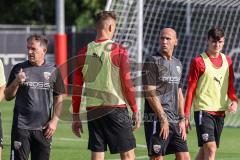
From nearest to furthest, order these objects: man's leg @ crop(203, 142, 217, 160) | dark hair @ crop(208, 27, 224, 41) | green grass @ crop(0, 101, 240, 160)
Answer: dark hair @ crop(208, 27, 224, 41) → man's leg @ crop(203, 142, 217, 160) → green grass @ crop(0, 101, 240, 160)

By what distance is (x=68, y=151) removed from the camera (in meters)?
13.5

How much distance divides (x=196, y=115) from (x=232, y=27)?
601 inches

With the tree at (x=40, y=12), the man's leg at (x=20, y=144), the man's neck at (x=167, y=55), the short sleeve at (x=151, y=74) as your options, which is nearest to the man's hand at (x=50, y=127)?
the man's leg at (x=20, y=144)

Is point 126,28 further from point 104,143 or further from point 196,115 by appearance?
point 104,143

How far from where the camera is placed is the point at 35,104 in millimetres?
8891

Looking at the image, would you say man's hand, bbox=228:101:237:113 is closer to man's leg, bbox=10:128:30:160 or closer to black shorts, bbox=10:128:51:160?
black shorts, bbox=10:128:51:160

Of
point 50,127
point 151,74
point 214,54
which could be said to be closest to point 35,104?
point 50,127

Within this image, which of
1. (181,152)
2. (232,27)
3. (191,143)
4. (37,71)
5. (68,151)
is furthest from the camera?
(232,27)

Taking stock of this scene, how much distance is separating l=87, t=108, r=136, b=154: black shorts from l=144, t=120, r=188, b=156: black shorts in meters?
0.64

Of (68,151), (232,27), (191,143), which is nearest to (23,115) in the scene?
(68,151)

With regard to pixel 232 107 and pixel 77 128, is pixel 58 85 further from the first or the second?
pixel 232 107

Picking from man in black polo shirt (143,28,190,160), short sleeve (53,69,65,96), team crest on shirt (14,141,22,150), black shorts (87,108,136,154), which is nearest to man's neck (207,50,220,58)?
man in black polo shirt (143,28,190,160)

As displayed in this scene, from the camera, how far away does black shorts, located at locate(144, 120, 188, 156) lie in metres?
9.69

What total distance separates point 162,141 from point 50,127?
1.52 m
